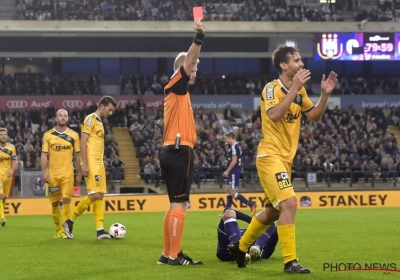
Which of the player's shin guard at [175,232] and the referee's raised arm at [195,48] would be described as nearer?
the referee's raised arm at [195,48]

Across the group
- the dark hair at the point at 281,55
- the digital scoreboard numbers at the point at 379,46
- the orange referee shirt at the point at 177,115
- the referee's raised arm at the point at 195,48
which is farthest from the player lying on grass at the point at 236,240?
the digital scoreboard numbers at the point at 379,46

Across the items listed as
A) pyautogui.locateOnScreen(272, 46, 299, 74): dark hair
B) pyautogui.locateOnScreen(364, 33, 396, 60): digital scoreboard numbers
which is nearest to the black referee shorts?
pyautogui.locateOnScreen(272, 46, 299, 74): dark hair

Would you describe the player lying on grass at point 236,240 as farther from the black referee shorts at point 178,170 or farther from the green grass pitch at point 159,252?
the black referee shorts at point 178,170

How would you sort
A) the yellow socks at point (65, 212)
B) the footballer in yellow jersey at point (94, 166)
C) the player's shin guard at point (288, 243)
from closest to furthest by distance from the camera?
the player's shin guard at point (288, 243), the footballer in yellow jersey at point (94, 166), the yellow socks at point (65, 212)

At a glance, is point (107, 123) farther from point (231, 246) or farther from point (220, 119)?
point (231, 246)

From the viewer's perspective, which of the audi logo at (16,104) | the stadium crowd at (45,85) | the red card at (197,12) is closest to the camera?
the red card at (197,12)

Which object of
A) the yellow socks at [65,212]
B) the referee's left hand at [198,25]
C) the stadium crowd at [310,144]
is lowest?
the stadium crowd at [310,144]

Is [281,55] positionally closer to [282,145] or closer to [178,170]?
[282,145]

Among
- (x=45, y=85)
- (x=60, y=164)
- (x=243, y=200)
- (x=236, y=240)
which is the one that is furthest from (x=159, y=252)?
(x=45, y=85)

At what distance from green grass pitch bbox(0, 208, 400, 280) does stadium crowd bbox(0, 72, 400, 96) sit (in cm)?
2609

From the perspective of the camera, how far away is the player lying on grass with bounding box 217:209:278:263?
10.2m

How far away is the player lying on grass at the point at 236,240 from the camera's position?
10211 millimetres

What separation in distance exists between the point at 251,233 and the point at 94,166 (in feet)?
20.6

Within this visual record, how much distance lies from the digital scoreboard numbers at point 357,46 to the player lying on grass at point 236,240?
115 ft
